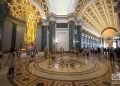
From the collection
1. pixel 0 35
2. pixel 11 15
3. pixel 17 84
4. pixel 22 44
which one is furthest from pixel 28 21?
pixel 17 84

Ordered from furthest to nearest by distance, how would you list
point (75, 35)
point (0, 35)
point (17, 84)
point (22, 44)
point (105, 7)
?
point (105, 7) < point (75, 35) < point (22, 44) < point (0, 35) < point (17, 84)

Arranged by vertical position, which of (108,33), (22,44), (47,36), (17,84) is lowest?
(17,84)

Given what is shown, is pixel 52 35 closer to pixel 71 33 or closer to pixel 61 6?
pixel 71 33

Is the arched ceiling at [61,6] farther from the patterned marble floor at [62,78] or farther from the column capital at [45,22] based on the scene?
the patterned marble floor at [62,78]

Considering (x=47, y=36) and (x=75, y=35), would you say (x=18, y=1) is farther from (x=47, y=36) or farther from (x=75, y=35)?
(x=75, y=35)

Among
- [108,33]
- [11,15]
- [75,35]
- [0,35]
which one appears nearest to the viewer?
[0,35]

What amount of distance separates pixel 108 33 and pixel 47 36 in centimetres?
1917

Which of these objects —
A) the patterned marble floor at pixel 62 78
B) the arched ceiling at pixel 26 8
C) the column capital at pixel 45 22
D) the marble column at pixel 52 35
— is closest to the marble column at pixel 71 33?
the marble column at pixel 52 35

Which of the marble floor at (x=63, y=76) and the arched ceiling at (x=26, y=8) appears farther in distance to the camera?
the arched ceiling at (x=26, y=8)

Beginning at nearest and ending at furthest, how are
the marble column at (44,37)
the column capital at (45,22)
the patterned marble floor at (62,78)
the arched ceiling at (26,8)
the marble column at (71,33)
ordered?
the patterned marble floor at (62,78) → the marble column at (71,33) → the arched ceiling at (26,8) → the marble column at (44,37) → the column capital at (45,22)

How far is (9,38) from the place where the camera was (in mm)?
12219

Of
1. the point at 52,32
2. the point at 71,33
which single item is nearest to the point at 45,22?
the point at 52,32

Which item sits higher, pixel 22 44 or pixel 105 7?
pixel 105 7

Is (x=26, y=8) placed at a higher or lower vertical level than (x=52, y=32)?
higher
